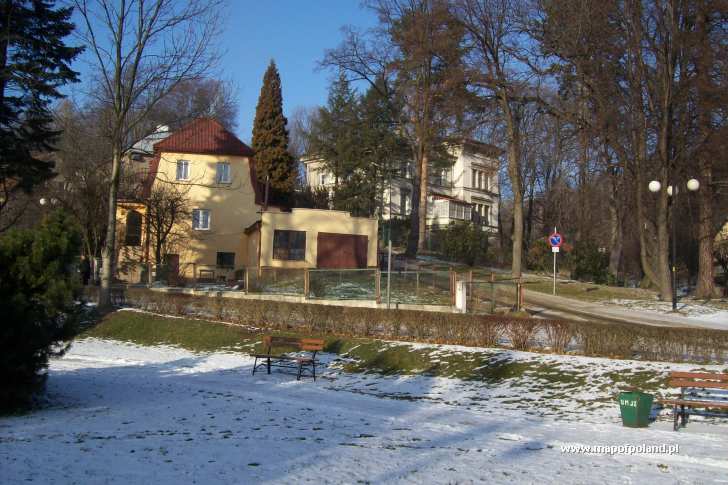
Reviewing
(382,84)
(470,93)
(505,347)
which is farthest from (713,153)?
(382,84)

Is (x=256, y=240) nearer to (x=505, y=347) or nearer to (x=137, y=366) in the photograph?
(x=137, y=366)

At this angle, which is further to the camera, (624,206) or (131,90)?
(624,206)

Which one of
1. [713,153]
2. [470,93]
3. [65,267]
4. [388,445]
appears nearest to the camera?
[388,445]

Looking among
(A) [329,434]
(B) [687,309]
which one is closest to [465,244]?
(B) [687,309]

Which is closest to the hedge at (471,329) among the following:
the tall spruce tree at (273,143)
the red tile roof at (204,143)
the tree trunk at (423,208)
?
the red tile roof at (204,143)

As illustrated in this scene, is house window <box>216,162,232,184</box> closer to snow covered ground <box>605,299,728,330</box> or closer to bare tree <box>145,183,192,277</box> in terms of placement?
bare tree <box>145,183,192,277</box>

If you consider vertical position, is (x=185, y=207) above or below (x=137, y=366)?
above

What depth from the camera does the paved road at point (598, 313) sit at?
76.5ft

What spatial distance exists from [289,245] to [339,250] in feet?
9.87

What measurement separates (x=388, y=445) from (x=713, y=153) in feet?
83.5

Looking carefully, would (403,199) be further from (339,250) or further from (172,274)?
(172,274)

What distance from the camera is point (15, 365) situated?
1175 cm

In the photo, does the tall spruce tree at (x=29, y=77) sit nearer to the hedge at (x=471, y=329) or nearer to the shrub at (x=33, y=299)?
the hedge at (x=471, y=329)

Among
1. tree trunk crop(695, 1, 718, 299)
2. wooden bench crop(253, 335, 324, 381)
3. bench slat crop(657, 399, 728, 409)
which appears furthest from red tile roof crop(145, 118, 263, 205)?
bench slat crop(657, 399, 728, 409)
